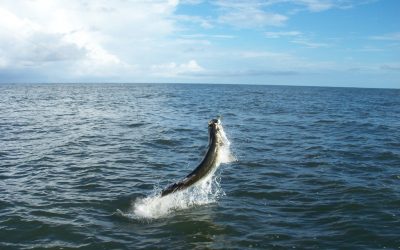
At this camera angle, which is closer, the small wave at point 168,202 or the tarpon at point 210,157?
the tarpon at point 210,157

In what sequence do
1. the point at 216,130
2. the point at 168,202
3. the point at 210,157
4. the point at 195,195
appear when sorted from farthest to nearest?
the point at 195,195 < the point at 168,202 < the point at 210,157 < the point at 216,130

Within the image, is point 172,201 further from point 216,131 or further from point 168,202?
point 216,131

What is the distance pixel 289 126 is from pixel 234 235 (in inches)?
993

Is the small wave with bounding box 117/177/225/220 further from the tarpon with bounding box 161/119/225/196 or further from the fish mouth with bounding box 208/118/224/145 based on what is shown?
the fish mouth with bounding box 208/118/224/145

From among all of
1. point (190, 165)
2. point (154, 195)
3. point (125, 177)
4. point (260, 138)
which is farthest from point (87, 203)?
point (260, 138)

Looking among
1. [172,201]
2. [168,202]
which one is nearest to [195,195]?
[172,201]

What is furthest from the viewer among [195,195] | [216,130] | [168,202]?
[195,195]

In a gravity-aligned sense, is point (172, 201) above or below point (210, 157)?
below

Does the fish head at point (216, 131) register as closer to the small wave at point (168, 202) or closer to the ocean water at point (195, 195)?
the small wave at point (168, 202)

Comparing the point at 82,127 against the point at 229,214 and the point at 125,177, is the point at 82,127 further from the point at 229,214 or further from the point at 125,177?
the point at 229,214

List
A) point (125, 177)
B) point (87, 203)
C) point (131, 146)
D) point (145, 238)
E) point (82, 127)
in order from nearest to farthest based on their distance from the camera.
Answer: point (145, 238), point (87, 203), point (125, 177), point (131, 146), point (82, 127)

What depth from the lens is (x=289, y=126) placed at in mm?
35969

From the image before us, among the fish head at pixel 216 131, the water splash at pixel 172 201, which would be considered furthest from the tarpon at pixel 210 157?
the water splash at pixel 172 201

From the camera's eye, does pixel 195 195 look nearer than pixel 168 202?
No
